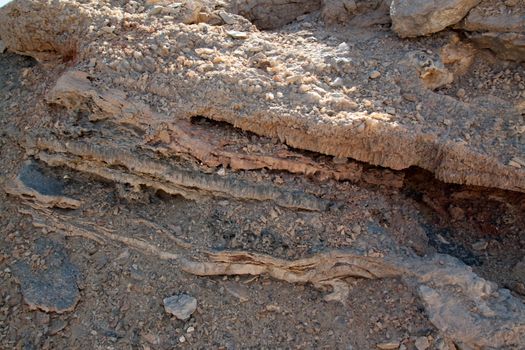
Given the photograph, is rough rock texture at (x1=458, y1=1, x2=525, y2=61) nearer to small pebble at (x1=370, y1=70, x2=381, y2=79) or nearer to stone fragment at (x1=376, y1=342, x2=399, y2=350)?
small pebble at (x1=370, y1=70, x2=381, y2=79)

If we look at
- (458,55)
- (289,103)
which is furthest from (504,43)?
(289,103)

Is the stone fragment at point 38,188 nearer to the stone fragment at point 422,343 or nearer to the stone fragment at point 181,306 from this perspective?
the stone fragment at point 181,306

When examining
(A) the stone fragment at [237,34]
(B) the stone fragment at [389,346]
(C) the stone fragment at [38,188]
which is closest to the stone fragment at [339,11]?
(A) the stone fragment at [237,34]

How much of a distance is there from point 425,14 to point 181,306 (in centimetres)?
308

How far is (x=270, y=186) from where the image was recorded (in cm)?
475

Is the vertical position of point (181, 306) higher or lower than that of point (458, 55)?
lower

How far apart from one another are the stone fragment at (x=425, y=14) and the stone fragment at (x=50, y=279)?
135 inches

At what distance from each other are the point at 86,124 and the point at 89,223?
84cm

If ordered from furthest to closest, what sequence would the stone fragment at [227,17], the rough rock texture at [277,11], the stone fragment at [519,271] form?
the rough rock texture at [277,11] < the stone fragment at [227,17] < the stone fragment at [519,271]

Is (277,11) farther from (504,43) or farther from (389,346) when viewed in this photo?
(389,346)

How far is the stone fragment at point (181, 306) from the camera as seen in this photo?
446cm

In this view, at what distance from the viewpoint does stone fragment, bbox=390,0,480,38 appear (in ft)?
15.8

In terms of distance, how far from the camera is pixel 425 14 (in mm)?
4848

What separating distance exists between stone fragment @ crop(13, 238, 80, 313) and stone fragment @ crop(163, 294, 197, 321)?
779 mm
